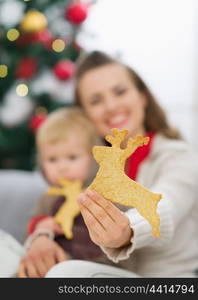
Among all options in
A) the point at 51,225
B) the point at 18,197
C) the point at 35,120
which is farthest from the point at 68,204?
the point at 35,120

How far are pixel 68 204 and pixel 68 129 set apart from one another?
0.14 m

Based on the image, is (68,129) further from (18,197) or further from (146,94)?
(18,197)

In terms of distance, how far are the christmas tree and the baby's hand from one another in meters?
0.77

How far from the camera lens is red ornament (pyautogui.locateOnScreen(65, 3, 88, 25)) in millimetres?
1746

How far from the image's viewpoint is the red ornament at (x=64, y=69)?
5.77 feet

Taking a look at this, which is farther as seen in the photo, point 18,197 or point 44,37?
point 44,37

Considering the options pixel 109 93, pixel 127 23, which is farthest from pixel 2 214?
pixel 127 23

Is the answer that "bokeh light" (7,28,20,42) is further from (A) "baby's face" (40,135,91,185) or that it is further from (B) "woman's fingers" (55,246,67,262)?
(B) "woman's fingers" (55,246,67,262)

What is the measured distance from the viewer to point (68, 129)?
1.02 metres

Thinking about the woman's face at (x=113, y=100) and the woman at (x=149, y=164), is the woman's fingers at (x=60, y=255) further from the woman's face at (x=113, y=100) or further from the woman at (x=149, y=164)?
the woman's face at (x=113, y=100)

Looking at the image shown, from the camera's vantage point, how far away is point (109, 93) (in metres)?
1.03

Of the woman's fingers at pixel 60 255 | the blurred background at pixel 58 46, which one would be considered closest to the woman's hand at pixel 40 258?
the woman's fingers at pixel 60 255

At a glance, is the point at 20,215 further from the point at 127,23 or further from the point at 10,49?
the point at 127,23

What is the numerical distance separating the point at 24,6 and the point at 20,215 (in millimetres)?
797
